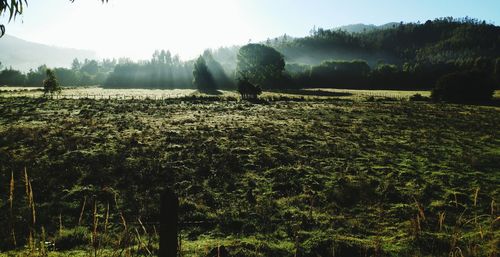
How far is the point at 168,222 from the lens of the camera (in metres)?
4.31

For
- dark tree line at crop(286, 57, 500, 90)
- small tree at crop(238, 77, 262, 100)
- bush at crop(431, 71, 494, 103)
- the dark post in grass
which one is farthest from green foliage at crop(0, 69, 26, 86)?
the dark post in grass

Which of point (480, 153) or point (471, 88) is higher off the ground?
point (471, 88)

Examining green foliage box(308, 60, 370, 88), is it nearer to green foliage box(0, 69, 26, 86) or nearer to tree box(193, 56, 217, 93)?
tree box(193, 56, 217, 93)

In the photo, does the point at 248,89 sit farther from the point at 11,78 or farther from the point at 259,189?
the point at 11,78

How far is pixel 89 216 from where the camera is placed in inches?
503

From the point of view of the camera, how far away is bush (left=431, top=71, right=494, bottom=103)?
67.3m

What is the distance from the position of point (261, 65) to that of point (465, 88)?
59497mm

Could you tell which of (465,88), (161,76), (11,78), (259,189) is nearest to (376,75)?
(465,88)

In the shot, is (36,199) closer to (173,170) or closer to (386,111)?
(173,170)

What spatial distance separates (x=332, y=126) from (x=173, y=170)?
20.2 m

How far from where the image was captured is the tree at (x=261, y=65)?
110938 mm

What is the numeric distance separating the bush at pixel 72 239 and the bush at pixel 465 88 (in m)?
72.0

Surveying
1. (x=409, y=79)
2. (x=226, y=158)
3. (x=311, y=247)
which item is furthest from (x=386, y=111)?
(x=409, y=79)

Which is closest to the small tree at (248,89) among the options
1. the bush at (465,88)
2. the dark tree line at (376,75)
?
the bush at (465,88)
